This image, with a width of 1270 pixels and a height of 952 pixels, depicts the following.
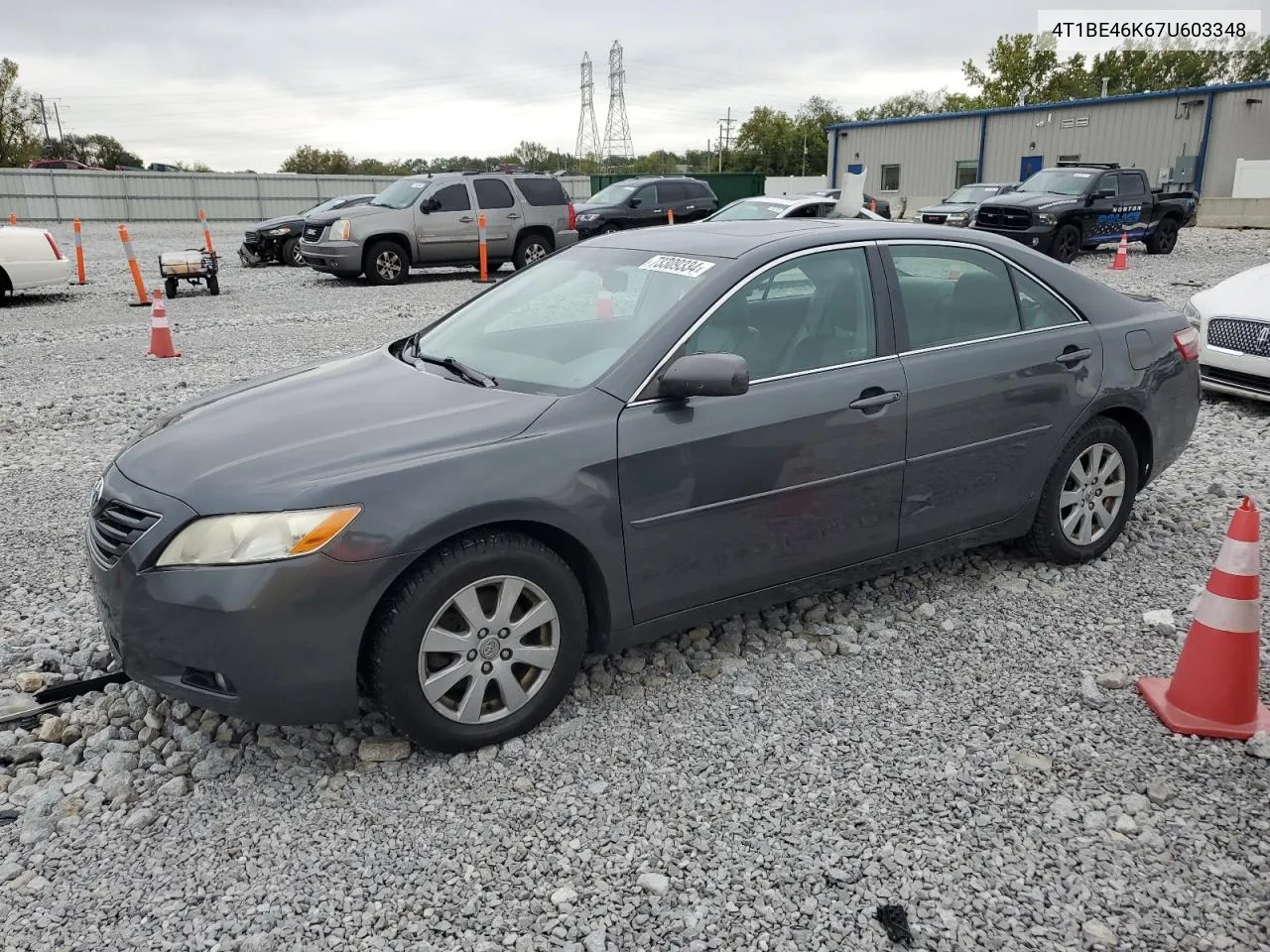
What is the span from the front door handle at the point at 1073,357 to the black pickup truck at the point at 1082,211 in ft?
50.1

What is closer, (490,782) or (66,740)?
(490,782)

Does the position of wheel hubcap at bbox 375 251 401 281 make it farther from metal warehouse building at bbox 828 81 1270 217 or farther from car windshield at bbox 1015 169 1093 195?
metal warehouse building at bbox 828 81 1270 217

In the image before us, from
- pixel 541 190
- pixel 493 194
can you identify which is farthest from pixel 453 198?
pixel 541 190

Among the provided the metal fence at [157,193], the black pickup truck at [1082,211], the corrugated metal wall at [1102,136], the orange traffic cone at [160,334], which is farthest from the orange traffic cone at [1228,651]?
the corrugated metal wall at [1102,136]

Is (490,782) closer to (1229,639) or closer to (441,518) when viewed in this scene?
(441,518)

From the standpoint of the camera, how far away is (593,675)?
12.1 ft

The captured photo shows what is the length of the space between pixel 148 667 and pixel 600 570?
4.52ft

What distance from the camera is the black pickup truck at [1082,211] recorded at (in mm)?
18766

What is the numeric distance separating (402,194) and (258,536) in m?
15.5

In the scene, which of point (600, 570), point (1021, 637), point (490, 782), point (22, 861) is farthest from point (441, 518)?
point (1021, 637)

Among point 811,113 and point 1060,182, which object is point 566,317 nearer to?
point 1060,182

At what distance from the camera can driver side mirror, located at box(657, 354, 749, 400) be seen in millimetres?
3203

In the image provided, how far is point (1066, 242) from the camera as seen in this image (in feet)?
63.1

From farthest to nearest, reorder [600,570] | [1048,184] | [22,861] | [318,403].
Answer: [1048,184], [318,403], [600,570], [22,861]
